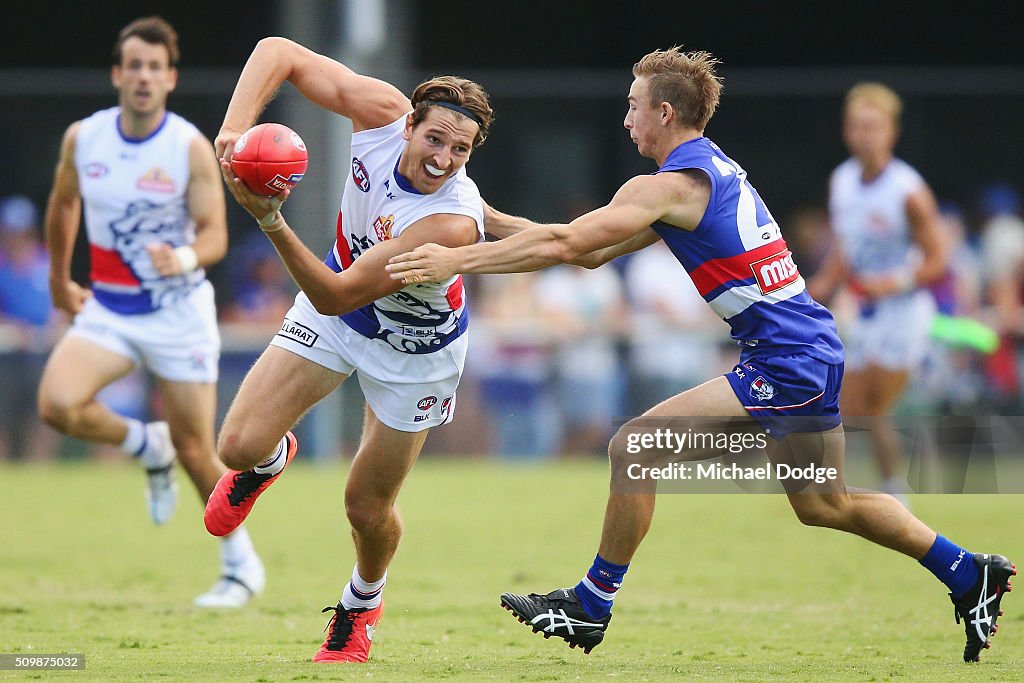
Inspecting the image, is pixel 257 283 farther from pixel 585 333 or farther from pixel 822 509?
pixel 822 509

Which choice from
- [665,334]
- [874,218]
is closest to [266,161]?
[874,218]

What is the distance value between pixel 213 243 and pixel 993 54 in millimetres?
14146

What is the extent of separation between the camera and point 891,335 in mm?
10172

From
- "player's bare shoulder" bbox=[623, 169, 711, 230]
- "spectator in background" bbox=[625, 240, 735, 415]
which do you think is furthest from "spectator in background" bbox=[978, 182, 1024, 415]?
"player's bare shoulder" bbox=[623, 169, 711, 230]

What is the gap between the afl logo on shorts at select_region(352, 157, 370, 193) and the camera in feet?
19.1

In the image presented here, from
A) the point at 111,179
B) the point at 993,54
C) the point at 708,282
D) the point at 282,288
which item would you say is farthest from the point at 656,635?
the point at 993,54

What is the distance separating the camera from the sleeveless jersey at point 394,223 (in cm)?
572

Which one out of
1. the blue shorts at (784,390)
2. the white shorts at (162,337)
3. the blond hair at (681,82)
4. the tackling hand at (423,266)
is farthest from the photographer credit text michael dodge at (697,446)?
the white shorts at (162,337)

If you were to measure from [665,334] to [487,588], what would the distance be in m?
6.30

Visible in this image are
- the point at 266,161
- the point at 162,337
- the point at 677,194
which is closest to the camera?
the point at 266,161

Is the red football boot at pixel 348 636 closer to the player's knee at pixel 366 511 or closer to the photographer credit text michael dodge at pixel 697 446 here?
the player's knee at pixel 366 511

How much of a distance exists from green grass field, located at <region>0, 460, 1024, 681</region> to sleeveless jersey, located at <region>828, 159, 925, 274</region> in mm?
1984

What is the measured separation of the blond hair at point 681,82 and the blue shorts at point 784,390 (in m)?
1.03

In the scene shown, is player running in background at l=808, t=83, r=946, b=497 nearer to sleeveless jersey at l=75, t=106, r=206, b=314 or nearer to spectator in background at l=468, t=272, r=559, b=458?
spectator in background at l=468, t=272, r=559, b=458
